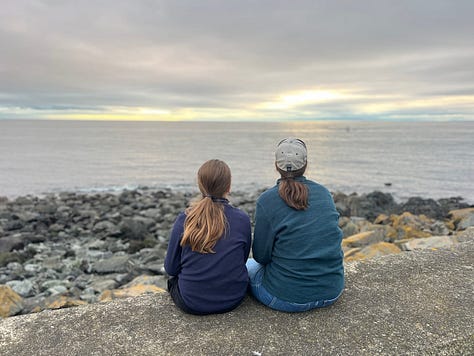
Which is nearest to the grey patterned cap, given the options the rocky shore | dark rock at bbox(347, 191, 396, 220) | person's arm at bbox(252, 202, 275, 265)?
person's arm at bbox(252, 202, 275, 265)

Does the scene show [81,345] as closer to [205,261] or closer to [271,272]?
[205,261]

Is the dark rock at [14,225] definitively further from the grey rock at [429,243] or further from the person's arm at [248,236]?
the person's arm at [248,236]

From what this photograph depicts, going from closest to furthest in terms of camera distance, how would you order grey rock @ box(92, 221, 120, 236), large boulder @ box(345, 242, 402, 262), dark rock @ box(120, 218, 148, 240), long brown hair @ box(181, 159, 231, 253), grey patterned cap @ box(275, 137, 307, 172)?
long brown hair @ box(181, 159, 231, 253), grey patterned cap @ box(275, 137, 307, 172), large boulder @ box(345, 242, 402, 262), dark rock @ box(120, 218, 148, 240), grey rock @ box(92, 221, 120, 236)

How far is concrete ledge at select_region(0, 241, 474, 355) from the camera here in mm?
2592

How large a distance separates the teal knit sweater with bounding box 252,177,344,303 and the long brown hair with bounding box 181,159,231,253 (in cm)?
31

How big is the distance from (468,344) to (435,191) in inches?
907

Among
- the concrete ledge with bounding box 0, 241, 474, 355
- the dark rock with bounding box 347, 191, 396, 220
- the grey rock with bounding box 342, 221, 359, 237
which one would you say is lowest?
the dark rock with bounding box 347, 191, 396, 220

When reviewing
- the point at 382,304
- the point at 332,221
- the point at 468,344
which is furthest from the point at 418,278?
the point at 332,221

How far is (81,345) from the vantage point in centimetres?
265

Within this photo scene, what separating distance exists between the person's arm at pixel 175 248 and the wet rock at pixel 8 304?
3.87 meters

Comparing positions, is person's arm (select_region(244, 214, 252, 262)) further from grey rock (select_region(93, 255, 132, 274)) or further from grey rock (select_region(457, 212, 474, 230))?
grey rock (select_region(457, 212, 474, 230))

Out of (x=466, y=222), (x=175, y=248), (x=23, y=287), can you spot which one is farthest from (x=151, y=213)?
(x=175, y=248)

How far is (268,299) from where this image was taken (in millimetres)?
3016

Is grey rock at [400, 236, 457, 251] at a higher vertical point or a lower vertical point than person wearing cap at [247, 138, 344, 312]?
lower
